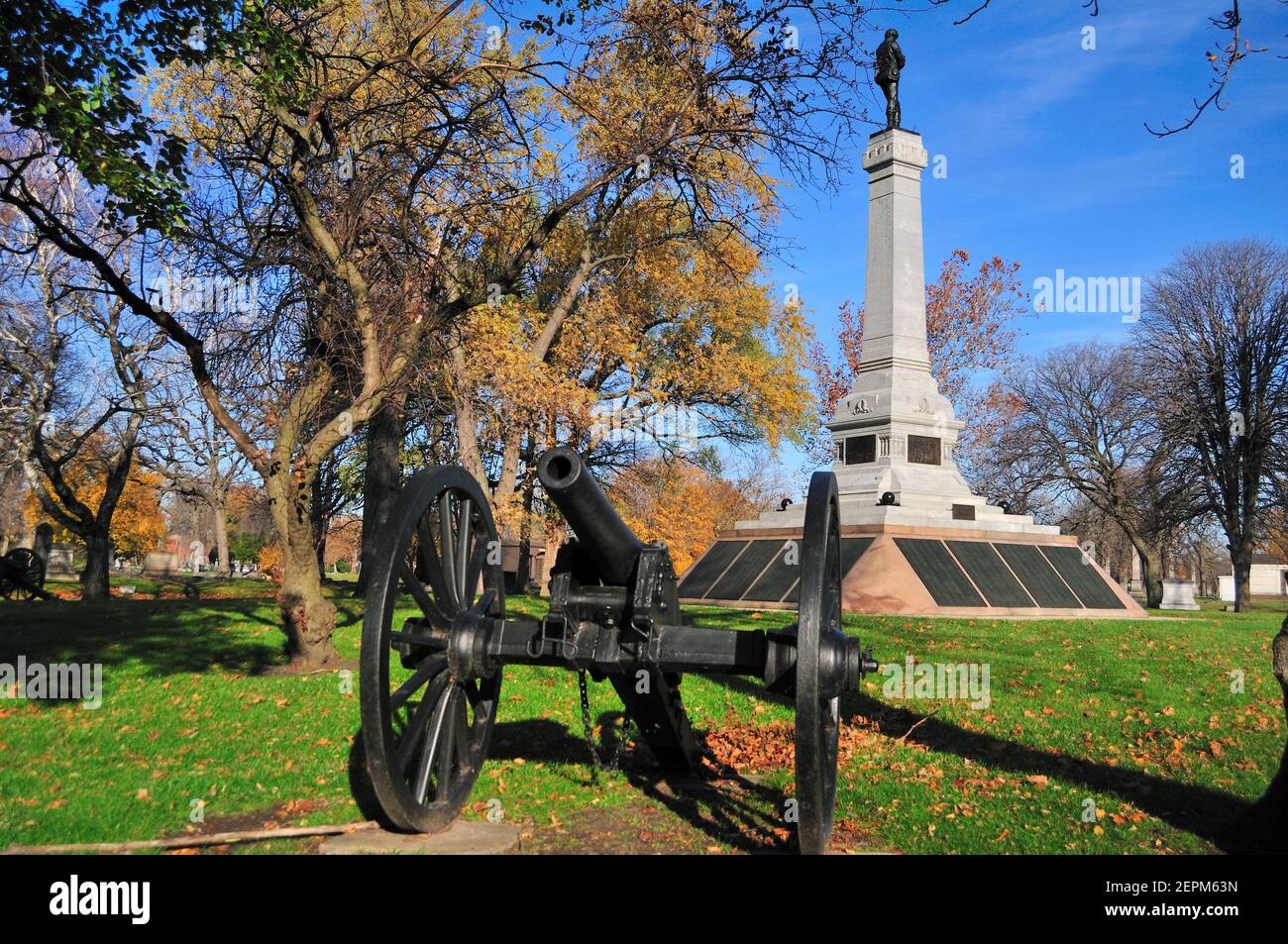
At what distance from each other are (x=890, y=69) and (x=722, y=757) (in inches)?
734

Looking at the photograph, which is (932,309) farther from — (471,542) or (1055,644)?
(471,542)

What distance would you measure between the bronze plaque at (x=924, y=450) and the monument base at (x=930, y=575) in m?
2.26

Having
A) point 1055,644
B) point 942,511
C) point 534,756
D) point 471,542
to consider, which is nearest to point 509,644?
point 471,542

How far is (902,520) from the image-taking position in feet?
56.1

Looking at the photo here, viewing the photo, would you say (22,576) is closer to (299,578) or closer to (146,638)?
(146,638)

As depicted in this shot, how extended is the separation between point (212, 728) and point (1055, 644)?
949cm

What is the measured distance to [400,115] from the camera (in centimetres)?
1048

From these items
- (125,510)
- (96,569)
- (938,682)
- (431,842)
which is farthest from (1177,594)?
(125,510)

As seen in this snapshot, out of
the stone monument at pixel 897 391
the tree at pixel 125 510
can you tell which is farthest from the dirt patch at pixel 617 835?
the tree at pixel 125 510

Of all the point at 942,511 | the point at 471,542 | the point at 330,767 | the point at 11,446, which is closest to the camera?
the point at 471,542

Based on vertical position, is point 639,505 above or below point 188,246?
below

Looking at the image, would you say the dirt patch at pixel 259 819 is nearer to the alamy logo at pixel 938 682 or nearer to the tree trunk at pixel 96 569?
the alamy logo at pixel 938 682
